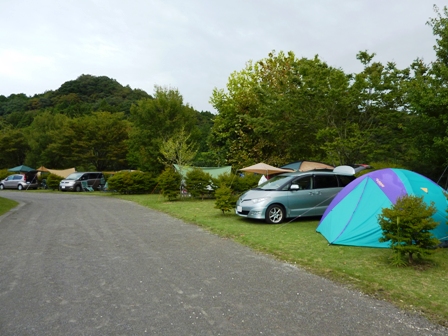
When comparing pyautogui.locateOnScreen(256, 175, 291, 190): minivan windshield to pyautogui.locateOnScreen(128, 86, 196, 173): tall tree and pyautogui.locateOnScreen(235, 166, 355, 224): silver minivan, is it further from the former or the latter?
pyautogui.locateOnScreen(128, 86, 196, 173): tall tree

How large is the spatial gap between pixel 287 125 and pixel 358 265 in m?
12.8

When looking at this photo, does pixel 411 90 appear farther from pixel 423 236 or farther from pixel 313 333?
pixel 313 333

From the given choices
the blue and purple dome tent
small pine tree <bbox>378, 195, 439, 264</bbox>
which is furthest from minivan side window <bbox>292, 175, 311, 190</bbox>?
small pine tree <bbox>378, 195, 439, 264</bbox>

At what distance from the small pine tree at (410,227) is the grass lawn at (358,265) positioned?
0.33m

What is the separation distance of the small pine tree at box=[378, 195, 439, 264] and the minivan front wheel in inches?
189

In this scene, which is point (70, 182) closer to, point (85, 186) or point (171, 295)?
point (85, 186)

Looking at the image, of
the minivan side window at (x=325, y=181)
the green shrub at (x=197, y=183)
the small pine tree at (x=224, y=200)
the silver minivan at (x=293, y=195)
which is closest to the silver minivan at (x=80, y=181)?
the green shrub at (x=197, y=183)

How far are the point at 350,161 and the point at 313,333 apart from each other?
14.2 metres

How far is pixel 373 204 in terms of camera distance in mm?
7715

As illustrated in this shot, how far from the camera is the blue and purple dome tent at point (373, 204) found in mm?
7562

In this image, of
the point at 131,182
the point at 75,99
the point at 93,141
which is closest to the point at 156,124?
the point at 131,182

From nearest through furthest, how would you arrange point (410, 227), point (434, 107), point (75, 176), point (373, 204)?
point (410, 227), point (373, 204), point (434, 107), point (75, 176)

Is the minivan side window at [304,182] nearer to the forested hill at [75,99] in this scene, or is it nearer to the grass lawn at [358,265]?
the grass lawn at [358,265]

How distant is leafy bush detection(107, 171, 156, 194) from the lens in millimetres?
24328
